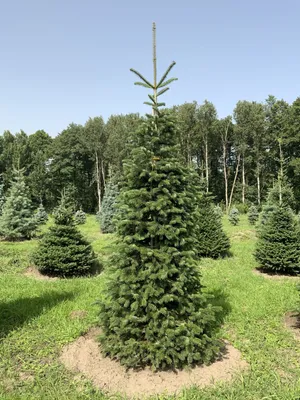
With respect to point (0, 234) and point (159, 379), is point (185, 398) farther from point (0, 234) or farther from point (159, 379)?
point (0, 234)

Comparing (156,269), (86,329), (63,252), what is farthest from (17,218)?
(156,269)

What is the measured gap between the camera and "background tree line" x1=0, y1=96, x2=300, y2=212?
116 ft

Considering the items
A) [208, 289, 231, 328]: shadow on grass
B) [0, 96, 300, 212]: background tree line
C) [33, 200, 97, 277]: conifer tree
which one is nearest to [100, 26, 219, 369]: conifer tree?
[208, 289, 231, 328]: shadow on grass

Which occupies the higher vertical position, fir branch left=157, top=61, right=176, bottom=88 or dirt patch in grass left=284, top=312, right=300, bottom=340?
fir branch left=157, top=61, right=176, bottom=88

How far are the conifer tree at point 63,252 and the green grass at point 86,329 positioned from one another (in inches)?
20.8

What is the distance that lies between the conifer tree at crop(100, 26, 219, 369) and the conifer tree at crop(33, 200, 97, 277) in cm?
440

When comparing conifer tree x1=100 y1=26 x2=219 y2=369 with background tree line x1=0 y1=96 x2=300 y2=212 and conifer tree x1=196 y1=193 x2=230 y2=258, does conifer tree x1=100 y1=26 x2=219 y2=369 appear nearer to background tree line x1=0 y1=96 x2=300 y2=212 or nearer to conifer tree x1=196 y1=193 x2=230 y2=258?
conifer tree x1=196 y1=193 x2=230 y2=258

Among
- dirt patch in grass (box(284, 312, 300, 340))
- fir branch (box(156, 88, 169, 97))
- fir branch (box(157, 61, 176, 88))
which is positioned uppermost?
fir branch (box(157, 61, 176, 88))

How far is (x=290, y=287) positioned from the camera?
314 inches

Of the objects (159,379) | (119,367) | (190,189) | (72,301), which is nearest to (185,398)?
(159,379)

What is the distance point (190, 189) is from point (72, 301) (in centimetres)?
386

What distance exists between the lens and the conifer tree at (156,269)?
13.5ft

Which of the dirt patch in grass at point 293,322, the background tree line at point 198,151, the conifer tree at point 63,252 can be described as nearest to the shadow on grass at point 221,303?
the dirt patch in grass at point 293,322

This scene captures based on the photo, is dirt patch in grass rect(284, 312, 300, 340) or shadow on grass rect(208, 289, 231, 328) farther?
shadow on grass rect(208, 289, 231, 328)
